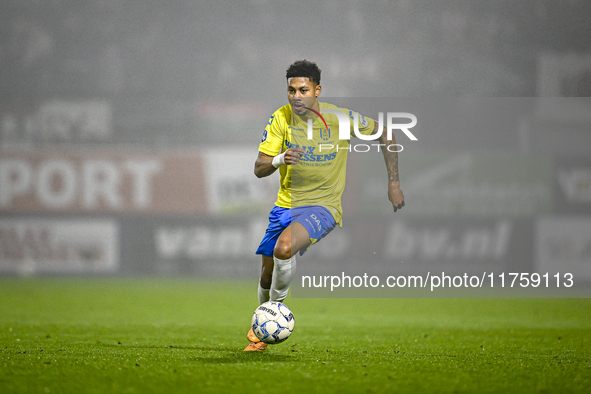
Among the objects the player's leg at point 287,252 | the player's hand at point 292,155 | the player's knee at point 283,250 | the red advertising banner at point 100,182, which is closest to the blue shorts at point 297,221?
the player's leg at point 287,252

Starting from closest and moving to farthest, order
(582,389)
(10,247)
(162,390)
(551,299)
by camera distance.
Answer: (162,390) → (582,389) → (551,299) → (10,247)

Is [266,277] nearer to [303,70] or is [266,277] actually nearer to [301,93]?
[301,93]

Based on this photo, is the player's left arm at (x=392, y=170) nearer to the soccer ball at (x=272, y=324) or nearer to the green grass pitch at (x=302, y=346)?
the green grass pitch at (x=302, y=346)

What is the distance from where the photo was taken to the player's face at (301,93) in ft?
15.3

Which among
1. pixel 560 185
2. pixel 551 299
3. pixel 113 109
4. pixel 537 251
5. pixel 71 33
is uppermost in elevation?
pixel 71 33

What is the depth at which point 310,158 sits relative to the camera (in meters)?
4.90

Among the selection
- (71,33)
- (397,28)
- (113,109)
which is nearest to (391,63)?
(397,28)

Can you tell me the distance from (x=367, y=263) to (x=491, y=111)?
2203 mm

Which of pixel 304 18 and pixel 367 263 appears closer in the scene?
pixel 367 263

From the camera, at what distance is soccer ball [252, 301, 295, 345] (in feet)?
13.7

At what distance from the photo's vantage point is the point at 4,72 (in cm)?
1939

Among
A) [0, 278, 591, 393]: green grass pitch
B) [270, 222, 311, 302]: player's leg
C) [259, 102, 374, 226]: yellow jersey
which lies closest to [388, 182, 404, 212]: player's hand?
[259, 102, 374, 226]: yellow jersey

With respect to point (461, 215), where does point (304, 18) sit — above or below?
above

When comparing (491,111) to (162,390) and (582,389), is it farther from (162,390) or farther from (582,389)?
(162,390)
